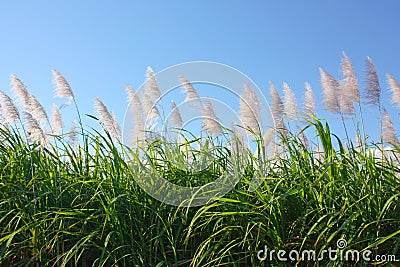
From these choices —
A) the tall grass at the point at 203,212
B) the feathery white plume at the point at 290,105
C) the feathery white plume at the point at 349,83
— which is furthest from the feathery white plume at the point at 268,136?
the feathery white plume at the point at 349,83

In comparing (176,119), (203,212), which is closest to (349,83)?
(176,119)

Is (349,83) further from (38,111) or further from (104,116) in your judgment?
(38,111)

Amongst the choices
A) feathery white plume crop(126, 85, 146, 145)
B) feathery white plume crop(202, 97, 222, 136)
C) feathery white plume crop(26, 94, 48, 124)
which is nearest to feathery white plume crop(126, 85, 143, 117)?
feathery white plume crop(126, 85, 146, 145)

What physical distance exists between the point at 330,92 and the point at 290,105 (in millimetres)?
362

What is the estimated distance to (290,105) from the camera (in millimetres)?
3848

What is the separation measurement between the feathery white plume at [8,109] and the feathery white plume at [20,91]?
5.8 inches

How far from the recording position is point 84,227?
9.21ft

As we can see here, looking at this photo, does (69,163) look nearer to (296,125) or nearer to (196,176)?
(196,176)

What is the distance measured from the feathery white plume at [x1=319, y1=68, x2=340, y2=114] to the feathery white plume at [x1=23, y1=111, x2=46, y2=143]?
2.34 m

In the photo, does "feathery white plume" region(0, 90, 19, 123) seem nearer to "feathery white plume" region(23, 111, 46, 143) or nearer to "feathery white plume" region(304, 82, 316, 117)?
"feathery white plume" region(23, 111, 46, 143)

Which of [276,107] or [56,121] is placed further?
[56,121]

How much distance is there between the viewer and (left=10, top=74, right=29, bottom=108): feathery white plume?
4316 mm

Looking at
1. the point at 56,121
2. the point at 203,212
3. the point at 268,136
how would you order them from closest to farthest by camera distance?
the point at 203,212
the point at 268,136
the point at 56,121

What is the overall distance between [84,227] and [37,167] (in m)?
0.73
